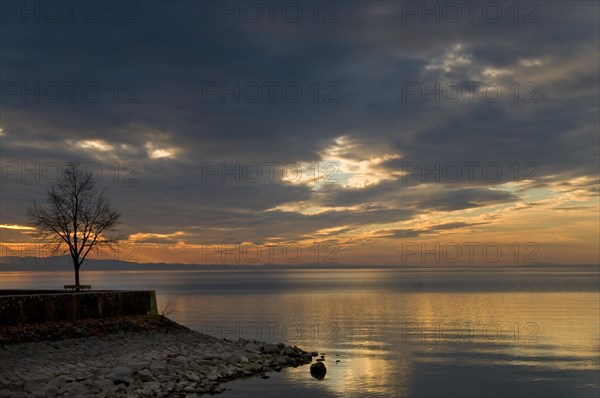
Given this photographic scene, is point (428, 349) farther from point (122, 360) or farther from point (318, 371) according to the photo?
point (122, 360)

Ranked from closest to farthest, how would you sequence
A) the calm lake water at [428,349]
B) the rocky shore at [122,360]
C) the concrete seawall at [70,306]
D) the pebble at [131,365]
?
the pebble at [131,365], the rocky shore at [122,360], the concrete seawall at [70,306], the calm lake water at [428,349]

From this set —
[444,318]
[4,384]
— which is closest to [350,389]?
[4,384]

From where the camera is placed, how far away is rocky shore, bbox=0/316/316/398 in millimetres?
26234

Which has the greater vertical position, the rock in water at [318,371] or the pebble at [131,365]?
the pebble at [131,365]

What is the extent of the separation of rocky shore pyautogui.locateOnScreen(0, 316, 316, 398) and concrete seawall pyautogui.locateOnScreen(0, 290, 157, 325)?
65 centimetres

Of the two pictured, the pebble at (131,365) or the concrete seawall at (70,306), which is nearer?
the pebble at (131,365)

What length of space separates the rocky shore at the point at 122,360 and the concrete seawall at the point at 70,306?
65cm

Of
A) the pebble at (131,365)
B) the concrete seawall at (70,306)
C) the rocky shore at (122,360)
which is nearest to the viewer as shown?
the pebble at (131,365)

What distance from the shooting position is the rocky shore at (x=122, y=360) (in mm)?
26234

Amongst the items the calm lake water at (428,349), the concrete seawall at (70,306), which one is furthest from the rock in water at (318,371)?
the concrete seawall at (70,306)

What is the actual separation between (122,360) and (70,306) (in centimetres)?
533

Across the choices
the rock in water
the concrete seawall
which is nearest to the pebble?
the concrete seawall

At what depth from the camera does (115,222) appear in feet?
170

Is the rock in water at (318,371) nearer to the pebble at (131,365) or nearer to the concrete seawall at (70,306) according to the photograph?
the pebble at (131,365)
